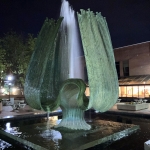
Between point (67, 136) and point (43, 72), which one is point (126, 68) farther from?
point (67, 136)

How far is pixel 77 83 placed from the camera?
25.1 ft

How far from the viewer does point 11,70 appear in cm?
2581

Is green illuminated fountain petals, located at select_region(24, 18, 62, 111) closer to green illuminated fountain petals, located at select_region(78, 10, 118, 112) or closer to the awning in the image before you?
green illuminated fountain petals, located at select_region(78, 10, 118, 112)

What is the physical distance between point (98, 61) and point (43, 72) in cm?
197

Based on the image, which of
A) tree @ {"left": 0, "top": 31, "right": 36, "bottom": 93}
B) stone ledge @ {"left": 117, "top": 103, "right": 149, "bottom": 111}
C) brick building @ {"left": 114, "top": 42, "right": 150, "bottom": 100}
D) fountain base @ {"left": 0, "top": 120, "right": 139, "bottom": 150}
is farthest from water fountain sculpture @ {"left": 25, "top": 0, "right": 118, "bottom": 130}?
brick building @ {"left": 114, "top": 42, "right": 150, "bottom": 100}

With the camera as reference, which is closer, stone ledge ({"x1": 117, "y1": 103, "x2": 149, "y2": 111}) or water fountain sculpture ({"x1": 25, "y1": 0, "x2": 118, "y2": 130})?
water fountain sculpture ({"x1": 25, "y1": 0, "x2": 118, "y2": 130})

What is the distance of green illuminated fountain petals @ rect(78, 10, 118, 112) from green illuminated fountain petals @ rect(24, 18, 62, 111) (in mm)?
1245

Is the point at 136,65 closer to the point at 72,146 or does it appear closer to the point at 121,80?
the point at 121,80

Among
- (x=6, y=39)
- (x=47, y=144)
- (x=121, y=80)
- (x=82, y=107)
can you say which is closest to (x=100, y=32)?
(x=82, y=107)

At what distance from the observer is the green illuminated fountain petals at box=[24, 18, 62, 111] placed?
24.5 ft

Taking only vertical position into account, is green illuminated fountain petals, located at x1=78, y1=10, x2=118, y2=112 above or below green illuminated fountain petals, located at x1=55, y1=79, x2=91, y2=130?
above

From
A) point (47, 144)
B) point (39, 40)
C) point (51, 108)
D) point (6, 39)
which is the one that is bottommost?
point (47, 144)

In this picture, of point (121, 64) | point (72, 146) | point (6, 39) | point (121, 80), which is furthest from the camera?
point (121, 64)

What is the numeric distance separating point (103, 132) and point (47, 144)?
236cm
